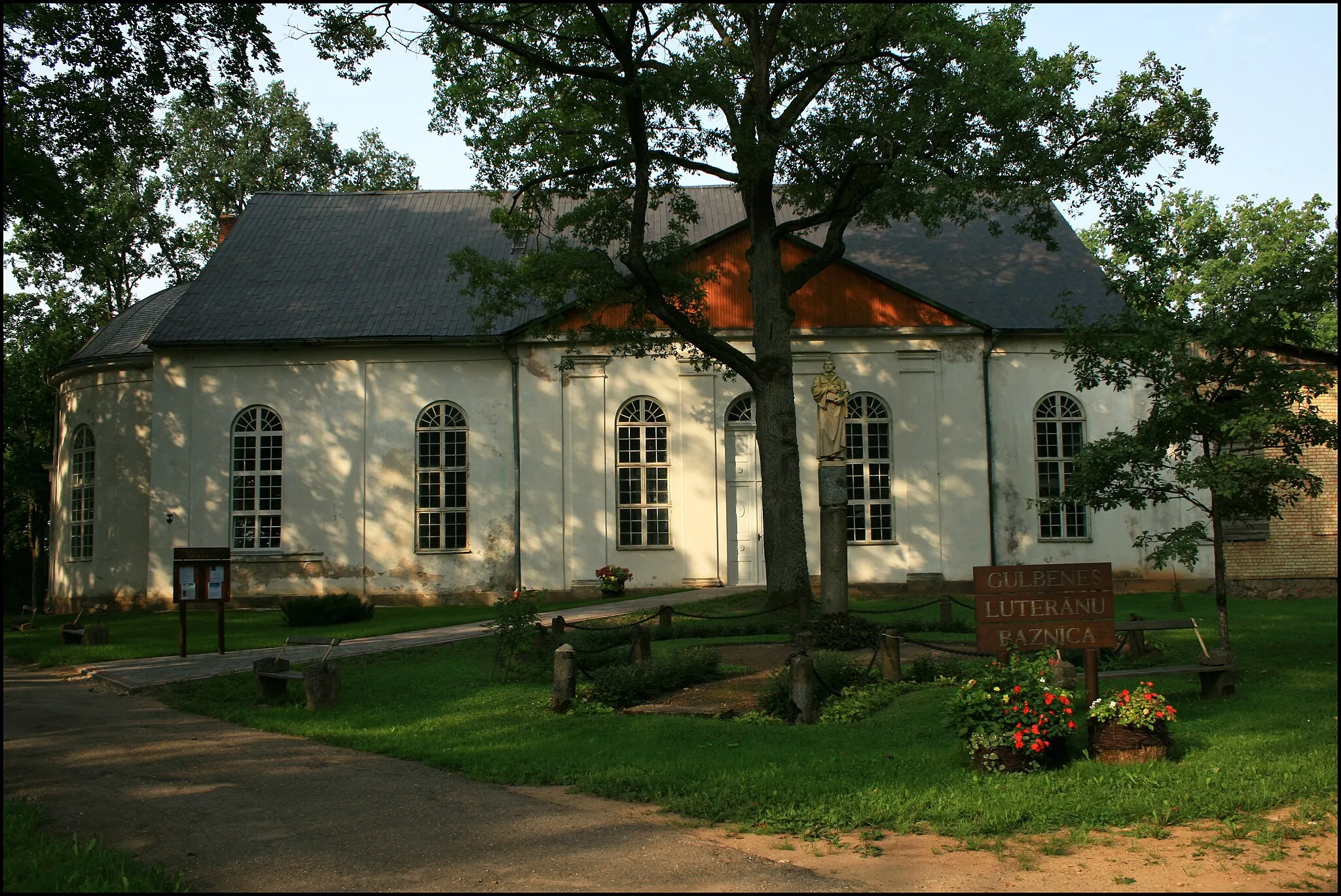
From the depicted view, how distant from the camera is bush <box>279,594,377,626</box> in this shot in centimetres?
2038

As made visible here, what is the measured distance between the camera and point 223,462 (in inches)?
1007

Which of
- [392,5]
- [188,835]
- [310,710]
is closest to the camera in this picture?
[188,835]

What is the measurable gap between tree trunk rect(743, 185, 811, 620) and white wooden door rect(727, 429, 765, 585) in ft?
20.7

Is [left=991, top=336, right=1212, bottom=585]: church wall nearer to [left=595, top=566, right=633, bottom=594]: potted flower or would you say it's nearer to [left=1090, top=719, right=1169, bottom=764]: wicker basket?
[left=595, top=566, right=633, bottom=594]: potted flower

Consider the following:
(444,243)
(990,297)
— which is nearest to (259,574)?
(444,243)

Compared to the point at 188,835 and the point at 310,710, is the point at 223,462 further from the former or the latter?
the point at 188,835

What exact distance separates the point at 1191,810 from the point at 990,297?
21.0 metres

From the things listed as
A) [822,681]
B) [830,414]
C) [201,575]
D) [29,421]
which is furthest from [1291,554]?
[29,421]

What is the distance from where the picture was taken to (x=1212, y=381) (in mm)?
11680

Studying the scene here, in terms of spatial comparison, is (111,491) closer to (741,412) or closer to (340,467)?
(340,467)

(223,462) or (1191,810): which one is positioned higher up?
(223,462)

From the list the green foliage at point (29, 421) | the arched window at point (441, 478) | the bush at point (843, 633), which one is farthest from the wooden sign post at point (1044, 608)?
the green foliage at point (29, 421)

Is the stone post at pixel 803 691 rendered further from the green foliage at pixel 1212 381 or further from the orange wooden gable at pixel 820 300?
the orange wooden gable at pixel 820 300

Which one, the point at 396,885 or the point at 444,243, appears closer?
the point at 396,885
